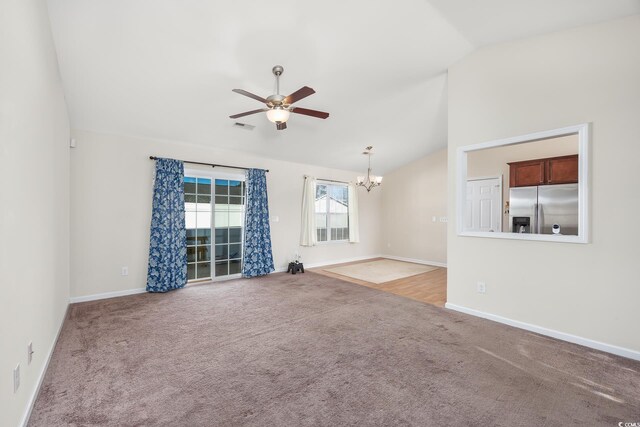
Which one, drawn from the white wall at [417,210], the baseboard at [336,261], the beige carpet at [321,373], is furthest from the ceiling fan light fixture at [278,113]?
the white wall at [417,210]

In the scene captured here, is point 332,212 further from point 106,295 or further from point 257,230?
point 106,295

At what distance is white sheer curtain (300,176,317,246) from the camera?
22.4 feet

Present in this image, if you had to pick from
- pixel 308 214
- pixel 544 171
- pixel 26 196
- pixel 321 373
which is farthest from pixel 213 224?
pixel 544 171

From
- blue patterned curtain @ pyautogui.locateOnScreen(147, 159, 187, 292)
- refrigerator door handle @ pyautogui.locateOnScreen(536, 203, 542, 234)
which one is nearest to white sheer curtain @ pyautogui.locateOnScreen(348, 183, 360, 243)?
refrigerator door handle @ pyautogui.locateOnScreen(536, 203, 542, 234)

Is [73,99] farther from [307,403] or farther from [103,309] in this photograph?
[307,403]

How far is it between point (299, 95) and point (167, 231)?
339 centimetres

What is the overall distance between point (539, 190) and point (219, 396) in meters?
5.92

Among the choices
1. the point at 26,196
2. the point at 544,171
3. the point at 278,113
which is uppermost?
the point at 278,113

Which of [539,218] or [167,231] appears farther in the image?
[539,218]

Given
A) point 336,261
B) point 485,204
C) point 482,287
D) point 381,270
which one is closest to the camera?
point 482,287

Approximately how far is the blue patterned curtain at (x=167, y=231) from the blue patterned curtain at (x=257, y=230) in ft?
4.02

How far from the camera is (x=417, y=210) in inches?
313

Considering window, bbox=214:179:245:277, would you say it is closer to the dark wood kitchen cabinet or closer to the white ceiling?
the white ceiling

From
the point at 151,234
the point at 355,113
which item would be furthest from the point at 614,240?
the point at 151,234
